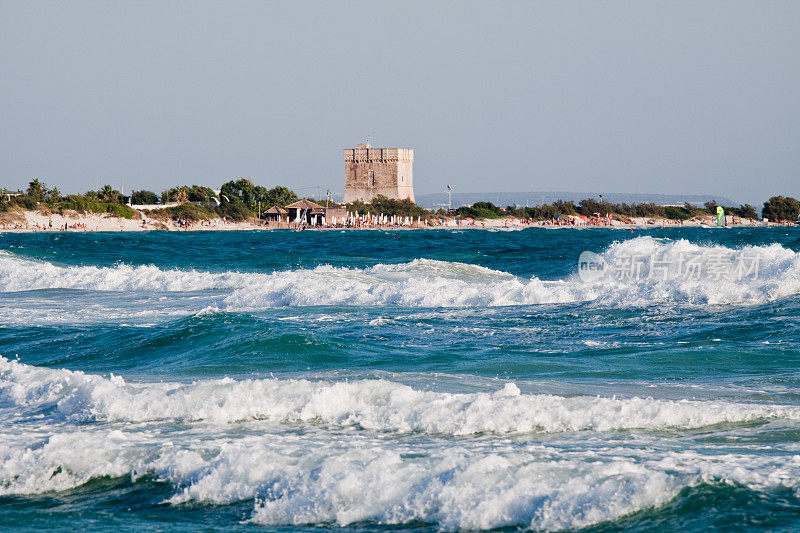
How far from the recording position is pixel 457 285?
53.2 ft

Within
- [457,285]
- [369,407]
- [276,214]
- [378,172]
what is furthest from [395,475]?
[378,172]

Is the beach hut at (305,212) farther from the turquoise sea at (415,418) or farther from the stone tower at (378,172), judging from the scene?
the turquoise sea at (415,418)

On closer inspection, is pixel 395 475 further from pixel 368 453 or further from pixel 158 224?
pixel 158 224

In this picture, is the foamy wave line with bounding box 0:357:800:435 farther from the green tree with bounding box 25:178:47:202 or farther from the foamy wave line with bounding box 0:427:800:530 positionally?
the green tree with bounding box 25:178:47:202

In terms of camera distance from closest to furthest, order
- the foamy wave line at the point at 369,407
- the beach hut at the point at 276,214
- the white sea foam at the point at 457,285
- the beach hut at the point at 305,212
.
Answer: the foamy wave line at the point at 369,407 → the white sea foam at the point at 457,285 → the beach hut at the point at 305,212 → the beach hut at the point at 276,214

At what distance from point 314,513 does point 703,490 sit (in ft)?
6.41

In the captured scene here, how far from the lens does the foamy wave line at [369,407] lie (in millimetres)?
5863

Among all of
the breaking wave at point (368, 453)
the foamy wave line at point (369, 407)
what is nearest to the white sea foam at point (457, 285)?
the foamy wave line at point (369, 407)

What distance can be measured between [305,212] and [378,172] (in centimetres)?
1906

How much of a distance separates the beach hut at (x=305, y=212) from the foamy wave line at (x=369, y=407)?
247ft

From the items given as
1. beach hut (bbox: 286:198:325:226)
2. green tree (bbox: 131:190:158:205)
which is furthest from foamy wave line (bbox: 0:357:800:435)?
green tree (bbox: 131:190:158:205)

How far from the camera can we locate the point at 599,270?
2214 cm

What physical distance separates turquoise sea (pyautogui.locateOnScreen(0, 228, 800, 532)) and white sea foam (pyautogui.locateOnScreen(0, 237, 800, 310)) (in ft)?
0.98

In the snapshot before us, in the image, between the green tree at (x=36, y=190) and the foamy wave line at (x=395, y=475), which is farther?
the green tree at (x=36, y=190)
